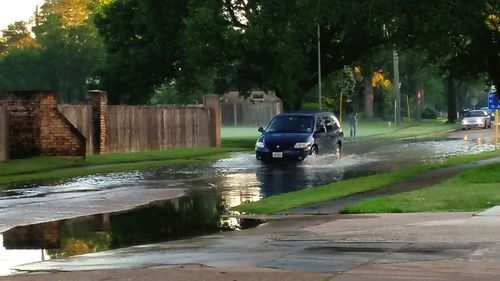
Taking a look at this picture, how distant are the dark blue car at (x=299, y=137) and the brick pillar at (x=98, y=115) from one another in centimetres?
732

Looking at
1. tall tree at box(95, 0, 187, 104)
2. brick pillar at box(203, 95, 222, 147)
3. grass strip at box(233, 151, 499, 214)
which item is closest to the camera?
grass strip at box(233, 151, 499, 214)

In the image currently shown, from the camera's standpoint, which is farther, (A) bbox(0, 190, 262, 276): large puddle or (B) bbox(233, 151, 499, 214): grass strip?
(B) bbox(233, 151, 499, 214): grass strip

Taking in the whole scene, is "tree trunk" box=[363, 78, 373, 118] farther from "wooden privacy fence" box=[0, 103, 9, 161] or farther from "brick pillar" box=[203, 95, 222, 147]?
"wooden privacy fence" box=[0, 103, 9, 161]

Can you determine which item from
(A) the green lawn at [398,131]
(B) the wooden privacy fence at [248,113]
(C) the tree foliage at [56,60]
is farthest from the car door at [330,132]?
(C) the tree foliage at [56,60]

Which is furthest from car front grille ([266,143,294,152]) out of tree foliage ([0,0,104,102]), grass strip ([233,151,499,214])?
tree foliage ([0,0,104,102])

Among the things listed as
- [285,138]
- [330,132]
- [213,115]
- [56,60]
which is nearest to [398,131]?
[213,115]

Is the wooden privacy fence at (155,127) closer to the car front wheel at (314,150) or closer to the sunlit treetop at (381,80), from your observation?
the car front wheel at (314,150)

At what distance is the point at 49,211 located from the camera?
17.9 metres

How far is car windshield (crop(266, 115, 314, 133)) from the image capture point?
31414mm

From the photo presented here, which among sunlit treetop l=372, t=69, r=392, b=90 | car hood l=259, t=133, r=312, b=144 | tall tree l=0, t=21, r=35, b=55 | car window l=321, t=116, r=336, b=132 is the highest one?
tall tree l=0, t=21, r=35, b=55

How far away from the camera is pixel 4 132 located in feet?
99.1

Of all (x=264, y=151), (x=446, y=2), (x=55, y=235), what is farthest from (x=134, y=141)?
(x=55, y=235)

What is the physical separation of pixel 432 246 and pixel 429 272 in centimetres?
Result: 177

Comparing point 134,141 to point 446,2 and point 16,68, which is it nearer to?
point 446,2
